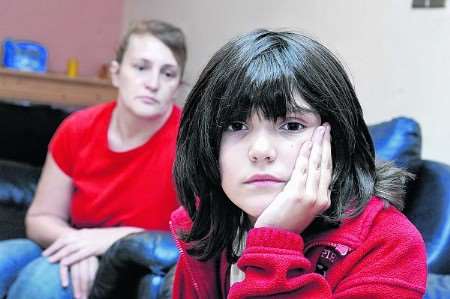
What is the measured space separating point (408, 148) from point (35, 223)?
3.42 ft

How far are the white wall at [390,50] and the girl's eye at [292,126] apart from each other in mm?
768

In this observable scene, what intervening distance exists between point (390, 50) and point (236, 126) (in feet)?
4.31

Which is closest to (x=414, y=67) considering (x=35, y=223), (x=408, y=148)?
(x=408, y=148)

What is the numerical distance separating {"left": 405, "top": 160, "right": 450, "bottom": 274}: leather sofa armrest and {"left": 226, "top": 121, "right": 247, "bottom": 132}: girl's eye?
719mm

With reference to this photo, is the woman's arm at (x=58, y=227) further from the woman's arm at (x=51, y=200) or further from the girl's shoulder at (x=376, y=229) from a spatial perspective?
the girl's shoulder at (x=376, y=229)

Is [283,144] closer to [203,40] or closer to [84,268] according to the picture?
[84,268]

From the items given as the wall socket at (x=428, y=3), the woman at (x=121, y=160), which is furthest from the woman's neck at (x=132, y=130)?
the wall socket at (x=428, y=3)

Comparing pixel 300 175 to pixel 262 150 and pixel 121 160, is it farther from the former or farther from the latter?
pixel 121 160

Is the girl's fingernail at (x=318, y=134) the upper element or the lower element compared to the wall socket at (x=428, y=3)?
lower

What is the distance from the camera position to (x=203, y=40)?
9.80 ft

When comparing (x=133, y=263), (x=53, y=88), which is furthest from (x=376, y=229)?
(x=53, y=88)

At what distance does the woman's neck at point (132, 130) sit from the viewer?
1.73 m

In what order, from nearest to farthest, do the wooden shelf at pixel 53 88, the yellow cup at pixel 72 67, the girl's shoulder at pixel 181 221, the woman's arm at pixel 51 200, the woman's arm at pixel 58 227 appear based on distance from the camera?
the girl's shoulder at pixel 181 221, the woman's arm at pixel 58 227, the woman's arm at pixel 51 200, the wooden shelf at pixel 53 88, the yellow cup at pixel 72 67

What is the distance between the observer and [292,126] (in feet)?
2.54
